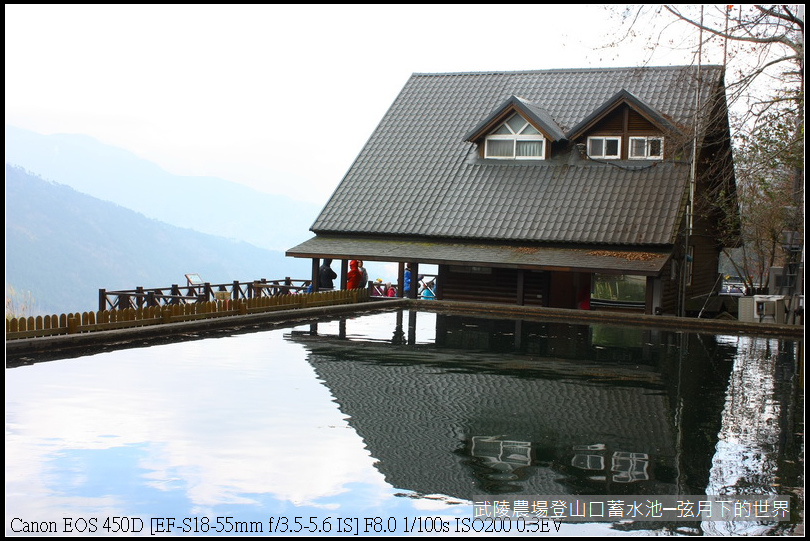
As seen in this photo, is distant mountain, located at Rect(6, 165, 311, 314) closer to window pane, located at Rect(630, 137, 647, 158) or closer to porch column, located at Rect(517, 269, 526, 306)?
window pane, located at Rect(630, 137, 647, 158)

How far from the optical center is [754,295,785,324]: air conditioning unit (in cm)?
2361

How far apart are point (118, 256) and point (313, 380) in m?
181

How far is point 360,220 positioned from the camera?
102 feet

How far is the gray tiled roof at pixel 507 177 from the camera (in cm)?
2823

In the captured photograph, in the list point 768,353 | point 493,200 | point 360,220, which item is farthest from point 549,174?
point 768,353

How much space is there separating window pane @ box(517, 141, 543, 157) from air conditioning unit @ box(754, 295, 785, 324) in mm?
9897

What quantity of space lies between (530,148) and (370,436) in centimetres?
2285

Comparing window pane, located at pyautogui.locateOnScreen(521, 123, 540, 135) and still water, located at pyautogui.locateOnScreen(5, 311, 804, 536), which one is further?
window pane, located at pyautogui.locateOnScreen(521, 123, 540, 135)

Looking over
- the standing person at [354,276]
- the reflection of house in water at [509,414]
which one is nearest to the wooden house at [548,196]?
the standing person at [354,276]

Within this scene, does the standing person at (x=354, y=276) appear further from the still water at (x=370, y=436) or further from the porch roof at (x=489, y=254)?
the still water at (x=370, y=436)

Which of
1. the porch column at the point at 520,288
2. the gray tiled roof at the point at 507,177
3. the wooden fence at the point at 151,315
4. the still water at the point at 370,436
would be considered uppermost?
the gray tiled roof at the point at 507,177

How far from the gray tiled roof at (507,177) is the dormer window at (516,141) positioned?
400 millimetres

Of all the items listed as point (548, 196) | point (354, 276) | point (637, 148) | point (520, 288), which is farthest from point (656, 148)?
point (354, 276)

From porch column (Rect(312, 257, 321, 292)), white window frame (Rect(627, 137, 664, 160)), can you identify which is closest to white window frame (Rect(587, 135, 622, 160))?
white window frame (Rect(627, 137, 664, 160))
